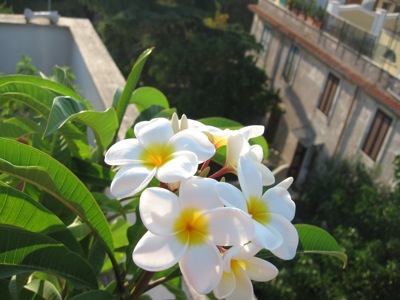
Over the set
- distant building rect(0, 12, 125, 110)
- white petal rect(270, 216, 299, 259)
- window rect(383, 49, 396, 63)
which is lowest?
window rect(383, 49, 396, 63)

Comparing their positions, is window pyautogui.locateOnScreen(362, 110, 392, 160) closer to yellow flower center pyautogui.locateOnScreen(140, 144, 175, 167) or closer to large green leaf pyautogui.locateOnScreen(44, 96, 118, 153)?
large green leaf pyautogui.locateOnScreen(44, 96, 118, 153)

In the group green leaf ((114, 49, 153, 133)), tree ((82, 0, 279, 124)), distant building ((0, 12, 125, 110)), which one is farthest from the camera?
tree ((82, 0, 279, 124))

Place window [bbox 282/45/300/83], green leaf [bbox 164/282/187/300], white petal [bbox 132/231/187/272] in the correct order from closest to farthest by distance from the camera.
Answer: white petal [bbox 132/231/187/272]
green leaf [bbox 164/282/187/300]
window [bbox 282/45/300/83]

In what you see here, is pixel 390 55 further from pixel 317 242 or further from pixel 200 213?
pixel 200 213

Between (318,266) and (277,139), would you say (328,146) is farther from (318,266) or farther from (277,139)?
(318,266)

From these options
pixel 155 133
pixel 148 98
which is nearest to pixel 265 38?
pixel 148 98

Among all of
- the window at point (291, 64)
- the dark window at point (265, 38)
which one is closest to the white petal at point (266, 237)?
the window at point (291, 64)

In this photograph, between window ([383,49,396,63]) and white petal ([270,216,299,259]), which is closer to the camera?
white petal ([270,216,299,259])

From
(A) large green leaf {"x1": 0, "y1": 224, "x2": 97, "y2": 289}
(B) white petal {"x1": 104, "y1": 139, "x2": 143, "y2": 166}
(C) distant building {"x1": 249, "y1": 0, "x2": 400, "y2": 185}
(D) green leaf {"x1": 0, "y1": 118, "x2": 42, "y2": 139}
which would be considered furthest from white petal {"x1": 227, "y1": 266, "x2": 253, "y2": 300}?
(C) distant building {"x1": 249, "y1": 0, "x2": 400, "y2": 185}
